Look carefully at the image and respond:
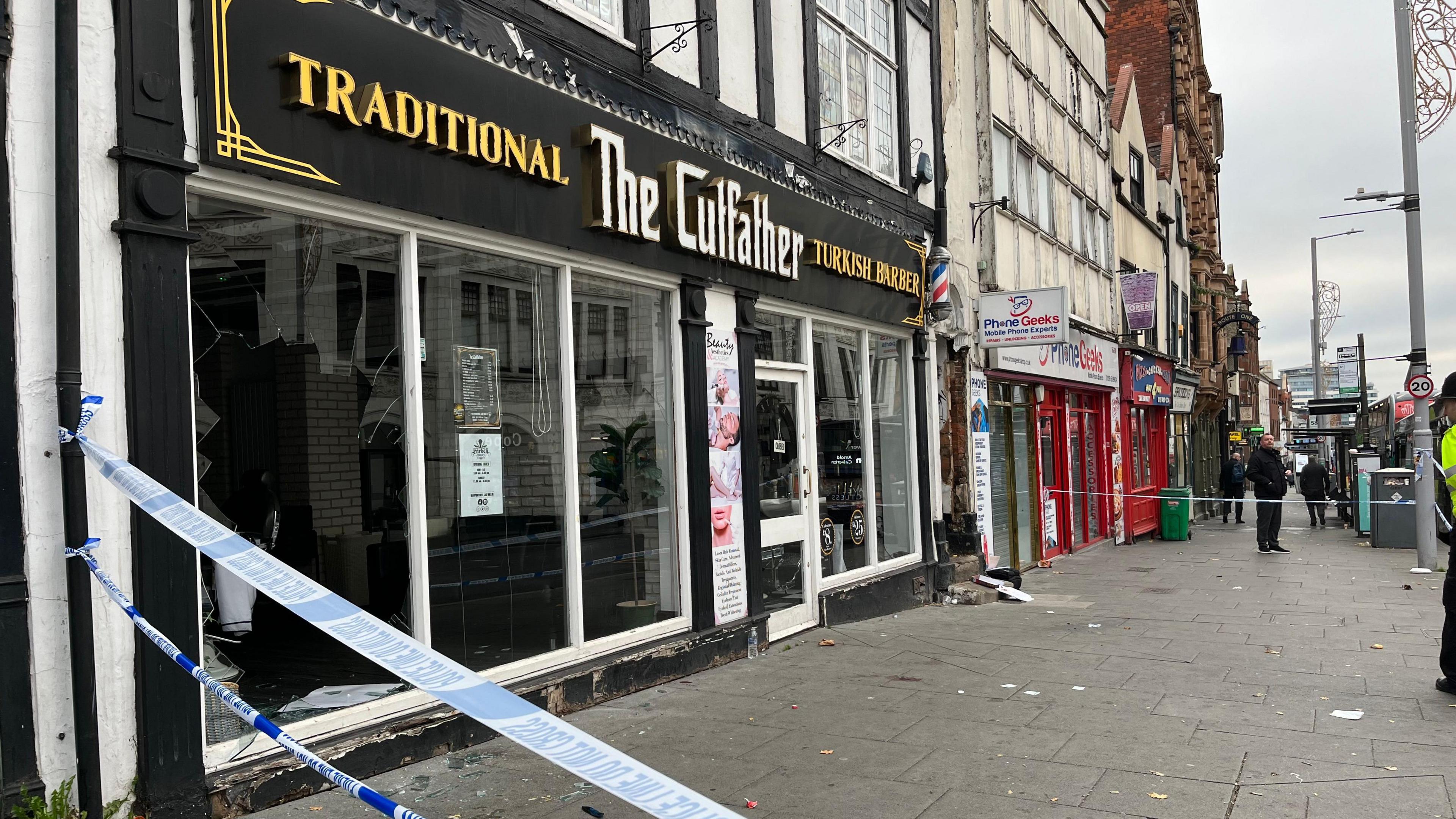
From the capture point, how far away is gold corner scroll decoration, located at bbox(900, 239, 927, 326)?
1195cm

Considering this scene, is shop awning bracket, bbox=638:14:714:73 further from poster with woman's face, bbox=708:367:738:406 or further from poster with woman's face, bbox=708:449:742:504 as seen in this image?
poster with woman's face, bbox=708:449:742:504

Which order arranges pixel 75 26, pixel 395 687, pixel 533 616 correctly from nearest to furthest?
1. pixel 75 26
2. pixel 395 687
3. pixel 533 616

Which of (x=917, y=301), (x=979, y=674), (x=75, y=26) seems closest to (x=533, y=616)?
(x=979, y=674)

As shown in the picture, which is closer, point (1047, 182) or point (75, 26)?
point (75, 26)

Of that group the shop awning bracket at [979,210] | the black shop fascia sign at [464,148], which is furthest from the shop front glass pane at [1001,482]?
the black shop fascia sign at [464,148]

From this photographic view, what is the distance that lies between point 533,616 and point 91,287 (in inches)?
133

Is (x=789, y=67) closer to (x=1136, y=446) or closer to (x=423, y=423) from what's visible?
(x=423, y=423)

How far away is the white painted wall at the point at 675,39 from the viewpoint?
7.76 metres

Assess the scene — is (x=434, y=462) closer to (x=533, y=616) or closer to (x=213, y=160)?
(x=533, y=616)

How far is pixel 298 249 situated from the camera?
5586 mm

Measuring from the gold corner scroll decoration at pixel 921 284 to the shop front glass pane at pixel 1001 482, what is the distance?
9.11 ft

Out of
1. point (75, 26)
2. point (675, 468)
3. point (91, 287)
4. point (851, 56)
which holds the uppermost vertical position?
point (851, 56)

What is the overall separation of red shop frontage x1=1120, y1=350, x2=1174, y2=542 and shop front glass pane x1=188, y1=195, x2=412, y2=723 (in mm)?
16609

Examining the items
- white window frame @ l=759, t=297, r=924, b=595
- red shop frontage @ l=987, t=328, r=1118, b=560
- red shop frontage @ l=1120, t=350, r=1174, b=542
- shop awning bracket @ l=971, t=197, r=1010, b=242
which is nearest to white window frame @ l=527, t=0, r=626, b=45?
white window frame @ l=759, t=297, r=924, b=595
